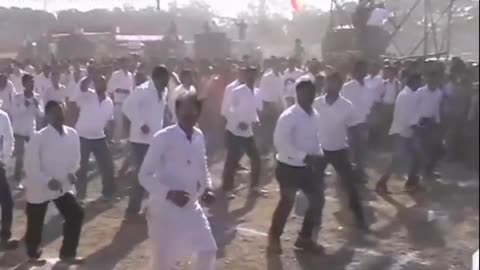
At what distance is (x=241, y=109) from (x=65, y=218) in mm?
3554

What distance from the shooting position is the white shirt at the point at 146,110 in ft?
26.6

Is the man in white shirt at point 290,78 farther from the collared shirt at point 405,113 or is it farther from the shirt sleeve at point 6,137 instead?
the shirt sleeve at point 6,137

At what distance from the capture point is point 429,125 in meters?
8.58

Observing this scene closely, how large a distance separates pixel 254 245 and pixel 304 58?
607 cm

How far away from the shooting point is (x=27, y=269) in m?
6.59

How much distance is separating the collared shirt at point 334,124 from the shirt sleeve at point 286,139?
1172mm

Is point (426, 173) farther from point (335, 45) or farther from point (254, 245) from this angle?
point (254, 245)

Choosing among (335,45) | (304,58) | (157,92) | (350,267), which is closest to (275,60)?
(304,58)

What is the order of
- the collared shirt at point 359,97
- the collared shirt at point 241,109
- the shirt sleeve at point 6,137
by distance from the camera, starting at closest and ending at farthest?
the shirt sleeve at point 6,137
the collared shirt at point 359,97
the collared shirt at point 241,109

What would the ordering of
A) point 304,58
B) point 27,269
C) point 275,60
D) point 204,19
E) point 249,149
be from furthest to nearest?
point 204,19
point 275,60
point 304,58
point 249,149
point 27,269

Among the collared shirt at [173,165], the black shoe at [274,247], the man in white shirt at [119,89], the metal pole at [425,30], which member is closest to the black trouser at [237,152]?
the metal pole at [425,30]

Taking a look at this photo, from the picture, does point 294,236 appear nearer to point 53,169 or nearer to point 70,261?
point 70,261

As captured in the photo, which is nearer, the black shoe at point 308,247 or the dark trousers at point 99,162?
the black shoe at point 308,247

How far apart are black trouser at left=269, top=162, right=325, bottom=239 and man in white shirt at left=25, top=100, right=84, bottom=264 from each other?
Answer: 5.25 ft
